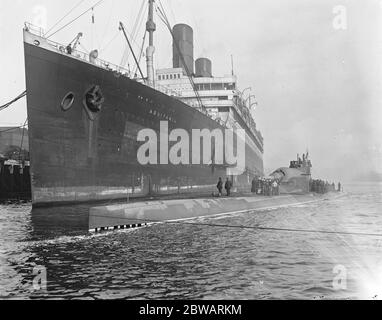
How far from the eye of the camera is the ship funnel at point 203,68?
2125 inches

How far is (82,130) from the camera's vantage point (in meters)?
21.9

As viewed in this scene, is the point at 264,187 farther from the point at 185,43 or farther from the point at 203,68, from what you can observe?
the point at 203,68

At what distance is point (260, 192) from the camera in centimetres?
3162

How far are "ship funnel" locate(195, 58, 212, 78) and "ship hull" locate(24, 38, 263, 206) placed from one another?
86.9 ft

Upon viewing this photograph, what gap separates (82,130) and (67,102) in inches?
67.4

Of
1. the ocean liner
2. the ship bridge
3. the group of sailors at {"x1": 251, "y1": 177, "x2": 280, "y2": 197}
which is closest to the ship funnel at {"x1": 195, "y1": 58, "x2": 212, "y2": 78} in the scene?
the ship bridge

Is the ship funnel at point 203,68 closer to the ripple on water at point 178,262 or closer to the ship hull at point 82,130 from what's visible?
the ship hull at point 82,130

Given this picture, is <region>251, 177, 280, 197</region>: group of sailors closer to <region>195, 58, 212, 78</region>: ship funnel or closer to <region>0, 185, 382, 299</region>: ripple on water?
<region>0, 185, 382, 299</region>: ripple on water

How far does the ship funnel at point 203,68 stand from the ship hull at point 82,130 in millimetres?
26490

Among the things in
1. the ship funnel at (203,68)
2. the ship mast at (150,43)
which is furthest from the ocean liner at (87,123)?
the ship funnel at (203,68)

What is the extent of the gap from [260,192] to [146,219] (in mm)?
16862
